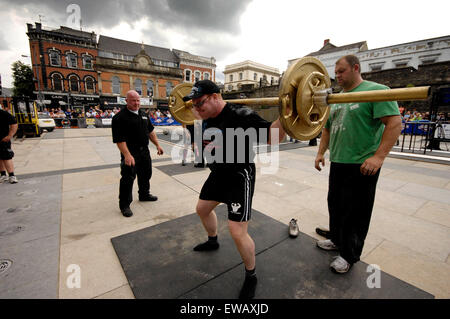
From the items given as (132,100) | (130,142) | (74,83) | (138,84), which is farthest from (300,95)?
(138,84)

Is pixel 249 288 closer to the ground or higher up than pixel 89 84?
closer to the ground

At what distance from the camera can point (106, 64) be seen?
32.6m

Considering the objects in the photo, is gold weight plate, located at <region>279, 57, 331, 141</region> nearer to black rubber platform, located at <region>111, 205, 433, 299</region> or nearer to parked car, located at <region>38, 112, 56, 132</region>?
black rubber platform, located at <region>111, 205, 433, 299</region>

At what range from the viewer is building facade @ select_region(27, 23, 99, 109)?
2919cm

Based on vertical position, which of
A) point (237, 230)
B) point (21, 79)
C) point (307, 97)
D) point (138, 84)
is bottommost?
point (237, 230)

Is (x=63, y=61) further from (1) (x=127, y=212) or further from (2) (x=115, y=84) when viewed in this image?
(1) (x=127, y=212)

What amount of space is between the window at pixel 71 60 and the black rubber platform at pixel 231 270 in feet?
127

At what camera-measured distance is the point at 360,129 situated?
199 centimetres

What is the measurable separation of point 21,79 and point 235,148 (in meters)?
53.9

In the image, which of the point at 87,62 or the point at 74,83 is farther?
the point at 87,62

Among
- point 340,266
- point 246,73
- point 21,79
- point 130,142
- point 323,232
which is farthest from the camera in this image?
point 246,73

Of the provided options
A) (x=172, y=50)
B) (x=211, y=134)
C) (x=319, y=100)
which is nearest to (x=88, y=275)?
(x=211, y=134)

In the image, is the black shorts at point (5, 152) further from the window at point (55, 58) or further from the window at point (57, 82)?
the window at point (55, 58)

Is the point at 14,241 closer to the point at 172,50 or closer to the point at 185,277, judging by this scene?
the point at 185,277
